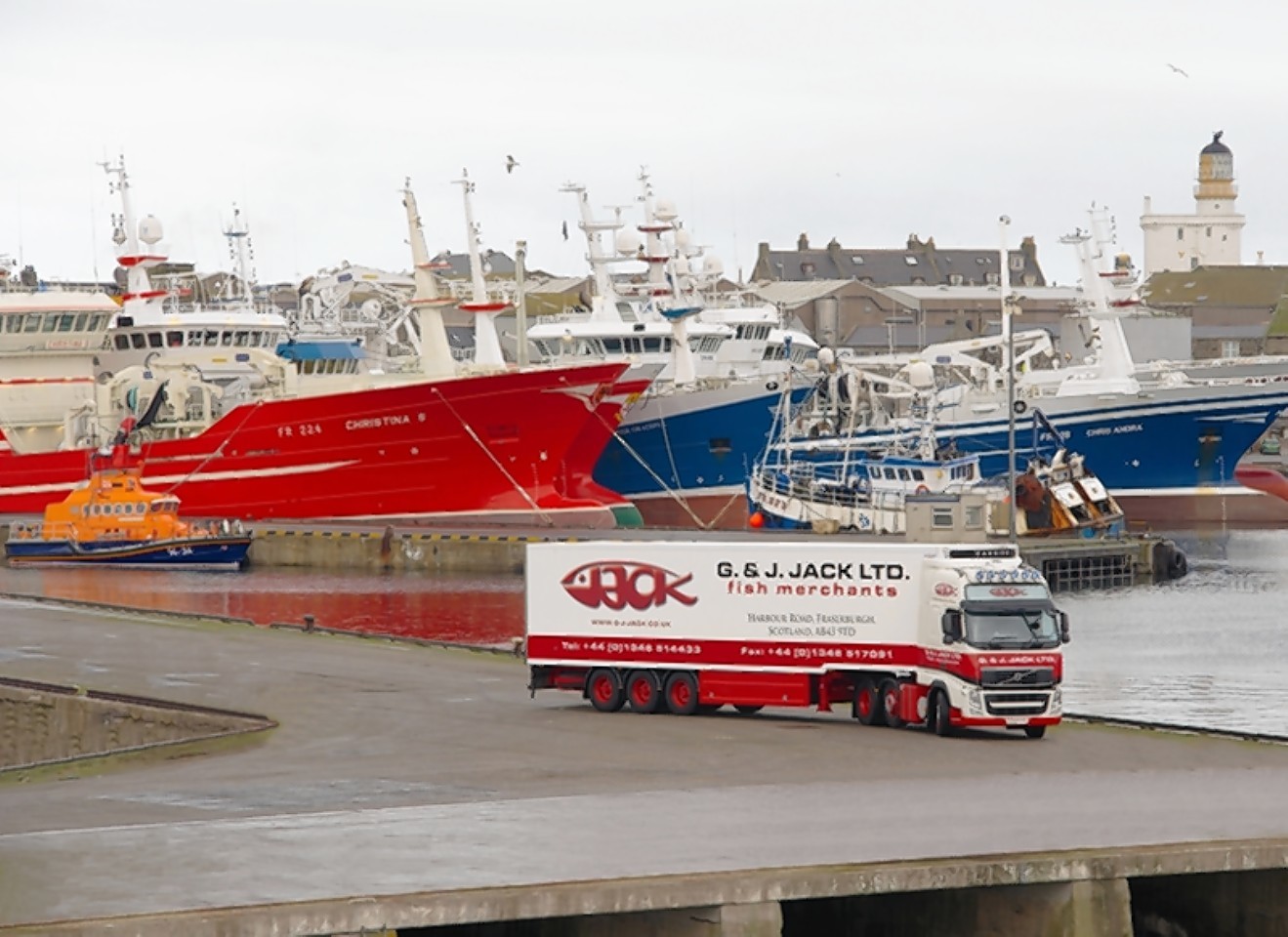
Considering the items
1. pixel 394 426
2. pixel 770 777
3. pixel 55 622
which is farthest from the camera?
pixel 394 426

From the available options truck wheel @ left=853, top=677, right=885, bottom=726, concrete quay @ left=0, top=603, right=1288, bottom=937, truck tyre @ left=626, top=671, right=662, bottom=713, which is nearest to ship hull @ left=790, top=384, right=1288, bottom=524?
truck tyre @ left=626, top=671, right=662, bottom=713

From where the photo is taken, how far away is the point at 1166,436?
7725 centimetres

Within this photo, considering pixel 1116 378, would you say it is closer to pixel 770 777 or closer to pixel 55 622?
pixel 55 622

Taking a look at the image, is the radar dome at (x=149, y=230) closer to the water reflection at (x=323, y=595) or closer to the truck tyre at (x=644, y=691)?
the water reflection at (x=323, y=595)

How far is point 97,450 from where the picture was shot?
63594mm

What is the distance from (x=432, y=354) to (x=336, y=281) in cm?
1040

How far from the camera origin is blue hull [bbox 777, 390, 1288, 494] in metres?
77.0

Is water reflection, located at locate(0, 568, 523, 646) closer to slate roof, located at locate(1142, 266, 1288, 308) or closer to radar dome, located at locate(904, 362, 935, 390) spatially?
radar dome, located at locate(904, 362, 935, 390)

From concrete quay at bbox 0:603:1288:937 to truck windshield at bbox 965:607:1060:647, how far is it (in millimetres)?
999

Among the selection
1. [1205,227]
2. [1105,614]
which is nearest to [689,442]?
[1105,614]

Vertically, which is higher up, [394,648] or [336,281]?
[336,281]

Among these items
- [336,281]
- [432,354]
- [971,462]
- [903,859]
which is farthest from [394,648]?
[336,281]

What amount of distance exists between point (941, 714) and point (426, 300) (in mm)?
48123

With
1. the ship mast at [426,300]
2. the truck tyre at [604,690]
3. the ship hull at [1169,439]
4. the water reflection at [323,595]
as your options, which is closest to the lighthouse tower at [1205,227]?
the ship hull at [1169,439]
